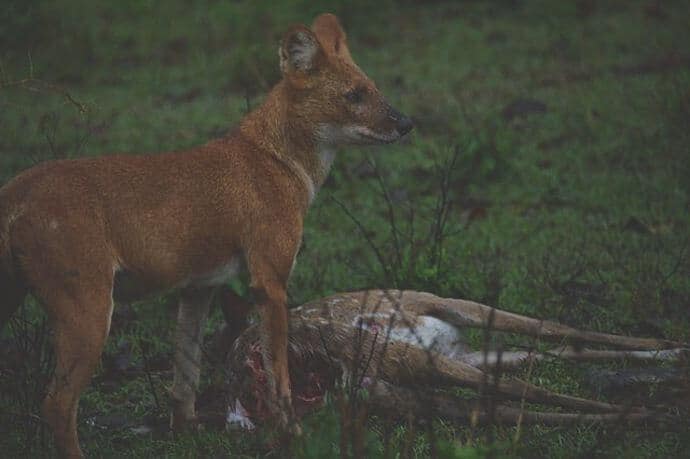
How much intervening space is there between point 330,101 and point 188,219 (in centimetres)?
86

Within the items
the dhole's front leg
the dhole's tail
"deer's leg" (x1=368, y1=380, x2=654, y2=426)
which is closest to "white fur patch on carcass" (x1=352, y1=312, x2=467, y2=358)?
"deer's leg" (x1=368, y1=380, x2=654, y2=426)

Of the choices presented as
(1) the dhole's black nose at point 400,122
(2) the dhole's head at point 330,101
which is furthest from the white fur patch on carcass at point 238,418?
(1) the dhole's black nose at point 400,122

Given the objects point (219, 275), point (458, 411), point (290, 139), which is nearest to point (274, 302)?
point (219, 275)

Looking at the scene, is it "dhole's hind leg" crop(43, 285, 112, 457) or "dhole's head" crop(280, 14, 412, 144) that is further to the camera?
"dhole's head" crop(280, 14, 412, 144)

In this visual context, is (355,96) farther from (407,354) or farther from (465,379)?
(465,379)

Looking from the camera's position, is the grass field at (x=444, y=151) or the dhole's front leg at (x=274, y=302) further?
the grass field at (x=444, y=151)

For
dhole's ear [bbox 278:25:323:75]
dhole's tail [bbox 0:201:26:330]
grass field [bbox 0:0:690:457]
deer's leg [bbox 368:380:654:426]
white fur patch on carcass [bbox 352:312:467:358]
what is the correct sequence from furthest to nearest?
A: grass field [bbox 0:0:690:457], white fur patch on carcass [bbox 352:312:467:358], dhole's ear [bbox 278:25:323:75], deer's leg [bbox 368:380:654:426], dhole's tail [bbox 0:201:26:330]

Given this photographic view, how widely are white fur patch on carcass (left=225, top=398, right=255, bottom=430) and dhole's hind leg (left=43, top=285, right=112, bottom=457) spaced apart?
844mm

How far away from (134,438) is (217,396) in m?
0.45

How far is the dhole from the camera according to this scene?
400cm

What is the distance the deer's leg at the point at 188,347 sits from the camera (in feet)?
15.8

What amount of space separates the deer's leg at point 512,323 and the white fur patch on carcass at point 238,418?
3.17ft

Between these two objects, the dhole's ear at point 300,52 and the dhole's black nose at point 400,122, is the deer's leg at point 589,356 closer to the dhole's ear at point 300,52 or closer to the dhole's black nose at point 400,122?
the dhole's black nose at point 400,122

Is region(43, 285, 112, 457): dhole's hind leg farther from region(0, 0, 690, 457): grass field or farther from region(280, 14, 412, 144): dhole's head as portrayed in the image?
region(280, 14, 412, 144): dhole's head
